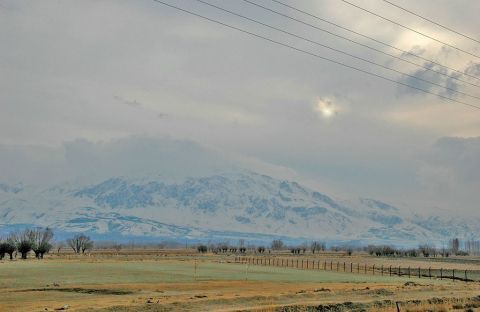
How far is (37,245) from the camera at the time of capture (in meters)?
171

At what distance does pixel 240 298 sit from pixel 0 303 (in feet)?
65.0

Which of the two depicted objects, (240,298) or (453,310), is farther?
(240,298)

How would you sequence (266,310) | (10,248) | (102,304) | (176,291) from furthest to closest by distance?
(10,248), (176,291), (102,304), (266,310)

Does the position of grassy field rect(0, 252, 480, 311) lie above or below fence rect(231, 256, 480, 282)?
→ below

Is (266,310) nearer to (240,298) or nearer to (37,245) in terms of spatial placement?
(240,298)

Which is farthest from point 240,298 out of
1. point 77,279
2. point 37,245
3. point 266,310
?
point 37,245

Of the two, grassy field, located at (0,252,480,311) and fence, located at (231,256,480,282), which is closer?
grassy field, located at (0,252,480,311)

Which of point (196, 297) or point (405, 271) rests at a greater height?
point (405, 271)

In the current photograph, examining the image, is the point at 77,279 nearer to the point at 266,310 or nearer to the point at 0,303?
the point at 0,303

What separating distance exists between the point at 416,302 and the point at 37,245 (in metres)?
145

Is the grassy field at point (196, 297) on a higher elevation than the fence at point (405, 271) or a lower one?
lower

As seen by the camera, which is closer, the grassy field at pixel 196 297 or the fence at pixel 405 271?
the grassy field at pixel 196 297

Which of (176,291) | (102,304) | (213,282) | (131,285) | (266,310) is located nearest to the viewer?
(266,310)

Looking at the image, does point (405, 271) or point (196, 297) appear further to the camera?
point (405, 271)
